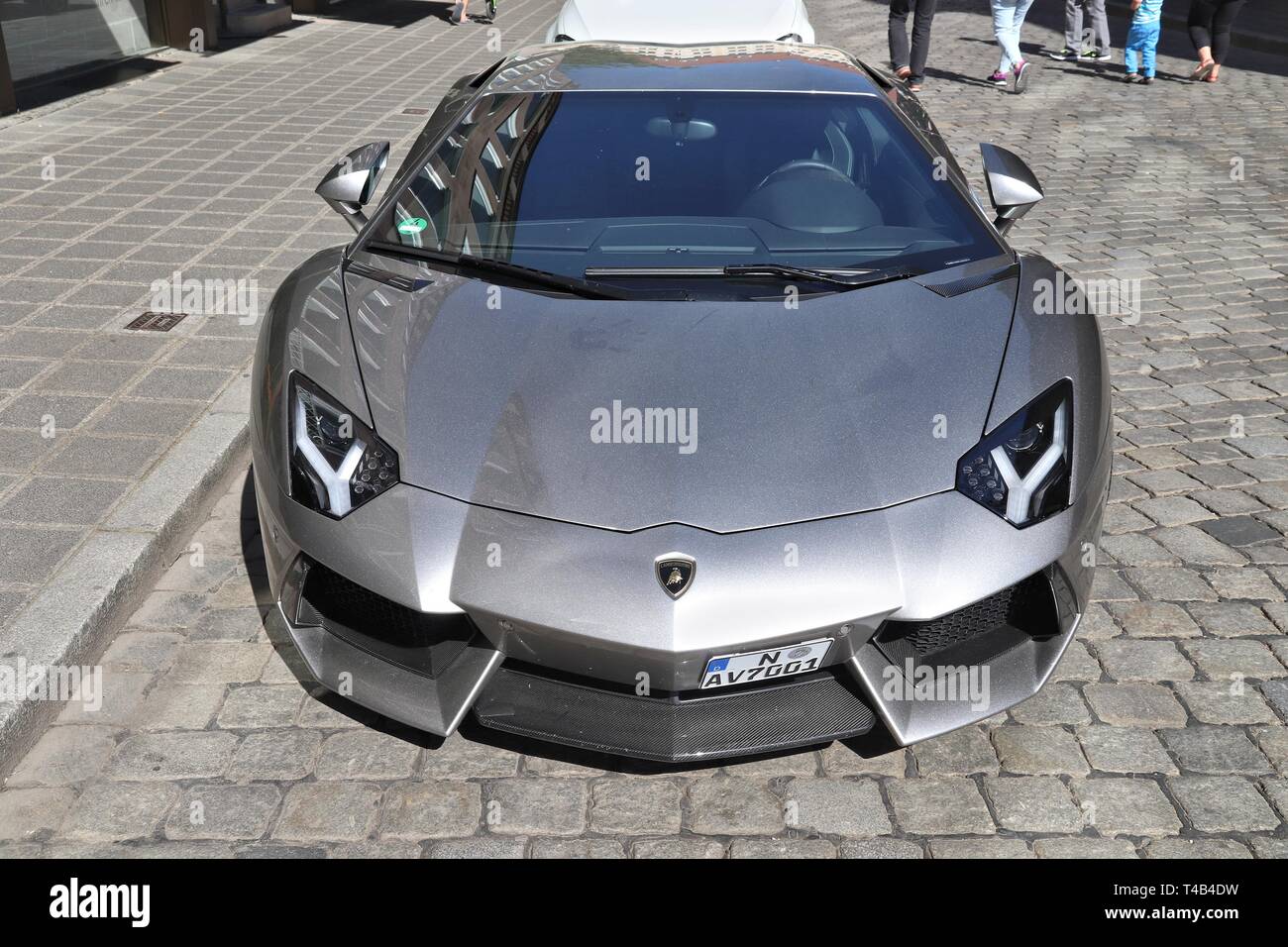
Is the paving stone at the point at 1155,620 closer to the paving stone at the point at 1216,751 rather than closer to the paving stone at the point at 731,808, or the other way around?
the paving stone at the point at 1216,751

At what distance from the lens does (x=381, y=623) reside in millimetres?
2695

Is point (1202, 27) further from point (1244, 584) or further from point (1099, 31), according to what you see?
point (1244, 584)

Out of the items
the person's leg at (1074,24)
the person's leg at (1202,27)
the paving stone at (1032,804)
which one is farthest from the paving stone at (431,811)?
the person's leg at (1074,24)

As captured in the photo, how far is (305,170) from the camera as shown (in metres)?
8.41

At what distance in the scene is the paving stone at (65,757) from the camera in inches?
112

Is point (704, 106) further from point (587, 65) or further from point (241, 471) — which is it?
point (241, 471)

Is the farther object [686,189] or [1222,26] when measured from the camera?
[1222,26]

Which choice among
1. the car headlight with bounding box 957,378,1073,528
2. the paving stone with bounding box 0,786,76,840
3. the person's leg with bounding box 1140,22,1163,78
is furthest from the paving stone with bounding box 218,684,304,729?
the person's leg with bounding box 1140,22,1163,78

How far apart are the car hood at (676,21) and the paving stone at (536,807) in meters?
5.10

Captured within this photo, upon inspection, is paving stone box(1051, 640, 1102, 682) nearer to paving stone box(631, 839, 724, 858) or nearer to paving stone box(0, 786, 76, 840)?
paving stone box(631, 839, 724, 858)

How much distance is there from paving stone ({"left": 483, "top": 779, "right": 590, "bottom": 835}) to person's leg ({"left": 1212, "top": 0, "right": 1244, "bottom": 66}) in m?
13.0

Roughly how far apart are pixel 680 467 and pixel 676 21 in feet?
16.6

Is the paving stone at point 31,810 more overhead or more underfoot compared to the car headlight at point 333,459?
more underfoot

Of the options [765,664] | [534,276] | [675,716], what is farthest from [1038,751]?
[534,276]
